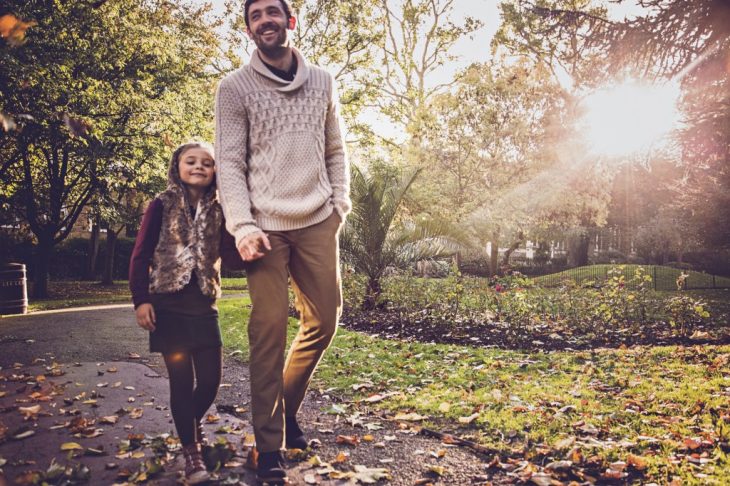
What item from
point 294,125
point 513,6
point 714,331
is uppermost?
point 513,6

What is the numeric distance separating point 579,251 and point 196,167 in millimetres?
37002

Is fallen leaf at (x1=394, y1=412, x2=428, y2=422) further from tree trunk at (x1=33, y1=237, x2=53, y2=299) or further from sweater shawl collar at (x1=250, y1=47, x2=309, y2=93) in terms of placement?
tree trunk at (x1=33, y1=237, x2=53, y2=299)

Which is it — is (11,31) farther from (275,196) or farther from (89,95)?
(89,95)

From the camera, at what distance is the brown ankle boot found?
107 inches

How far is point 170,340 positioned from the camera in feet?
9.30

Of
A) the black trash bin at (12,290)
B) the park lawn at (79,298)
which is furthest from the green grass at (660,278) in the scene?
the black trash bin at (12,290)

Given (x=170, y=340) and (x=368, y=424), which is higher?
(x=170, y=340)

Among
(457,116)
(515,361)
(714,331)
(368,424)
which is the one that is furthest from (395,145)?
(368,424)

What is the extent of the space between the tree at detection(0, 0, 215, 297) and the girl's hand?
749 cm

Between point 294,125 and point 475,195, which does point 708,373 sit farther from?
point 475,195

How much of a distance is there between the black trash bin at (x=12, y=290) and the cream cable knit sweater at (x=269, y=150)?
10.2 metres

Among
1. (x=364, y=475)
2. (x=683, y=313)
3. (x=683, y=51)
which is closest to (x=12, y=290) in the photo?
A: (x=364, y=475)

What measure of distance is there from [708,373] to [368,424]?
3.86m

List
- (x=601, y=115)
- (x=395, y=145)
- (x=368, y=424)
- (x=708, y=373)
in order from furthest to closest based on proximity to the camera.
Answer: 1. (x=395, y=145)
2. (x=601, y=115)
3. (x=708, y=373)
4. (x=368, y=424)
